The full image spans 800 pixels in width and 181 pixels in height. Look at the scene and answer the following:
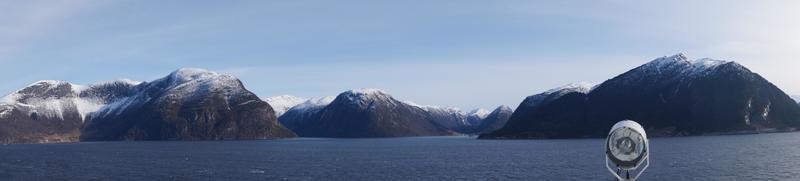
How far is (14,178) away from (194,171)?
3390 cm

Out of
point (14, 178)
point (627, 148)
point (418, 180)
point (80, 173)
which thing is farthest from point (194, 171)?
point (627, 148)

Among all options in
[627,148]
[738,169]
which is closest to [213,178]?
[738,169]

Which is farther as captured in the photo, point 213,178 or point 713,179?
point 213,178

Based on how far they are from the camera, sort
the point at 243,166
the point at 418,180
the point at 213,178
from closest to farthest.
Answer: the point at 418,180 → the point at 213,178 → the point at 243,166

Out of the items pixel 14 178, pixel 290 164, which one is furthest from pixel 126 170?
pixel 290 164

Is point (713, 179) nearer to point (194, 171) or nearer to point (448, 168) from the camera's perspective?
point (448, 168)

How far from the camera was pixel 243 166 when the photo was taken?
541ft

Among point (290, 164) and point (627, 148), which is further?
point (290, 164)

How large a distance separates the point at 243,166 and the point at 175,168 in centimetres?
1639

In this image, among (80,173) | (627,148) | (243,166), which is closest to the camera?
(627,148)

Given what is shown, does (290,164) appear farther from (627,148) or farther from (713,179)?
(627,148)

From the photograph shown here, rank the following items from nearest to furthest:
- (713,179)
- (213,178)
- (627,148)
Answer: (627,148) < (713,179) < (213,178)

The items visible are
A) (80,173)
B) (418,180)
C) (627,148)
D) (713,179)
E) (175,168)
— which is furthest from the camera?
(175,168)

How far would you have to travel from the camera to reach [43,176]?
138 meters
